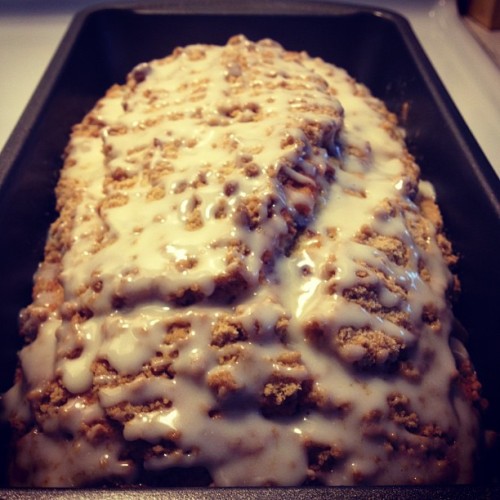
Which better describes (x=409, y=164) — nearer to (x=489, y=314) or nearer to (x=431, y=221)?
(x=431, y=221)

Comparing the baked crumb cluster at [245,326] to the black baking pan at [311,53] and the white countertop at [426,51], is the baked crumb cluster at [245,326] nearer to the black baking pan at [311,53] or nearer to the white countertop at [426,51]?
the black baking pan at [311,53]

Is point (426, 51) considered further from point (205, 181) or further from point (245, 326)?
point (245, 326)

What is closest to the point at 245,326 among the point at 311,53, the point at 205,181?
the point at 205,181

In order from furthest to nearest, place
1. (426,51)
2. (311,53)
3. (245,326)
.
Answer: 1. (311,53)
2. (426,51)
3. (245,326)

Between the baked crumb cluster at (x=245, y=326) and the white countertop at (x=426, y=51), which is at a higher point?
the white countertop at (x=426, y=51)

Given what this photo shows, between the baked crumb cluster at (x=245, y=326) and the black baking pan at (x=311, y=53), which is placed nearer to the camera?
the baked crumb cluster at (x=245, y=326)

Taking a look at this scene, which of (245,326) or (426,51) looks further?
(426,51)

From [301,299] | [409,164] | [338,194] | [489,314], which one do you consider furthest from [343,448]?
[409,164]

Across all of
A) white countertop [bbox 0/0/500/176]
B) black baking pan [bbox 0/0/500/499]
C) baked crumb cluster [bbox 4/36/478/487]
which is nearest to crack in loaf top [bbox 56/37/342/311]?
baked crumb cluster [bbox 4/36/478/487]

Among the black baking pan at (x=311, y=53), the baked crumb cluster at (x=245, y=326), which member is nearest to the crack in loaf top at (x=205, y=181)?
the baked crumb cluster at (x=245, y=326)
